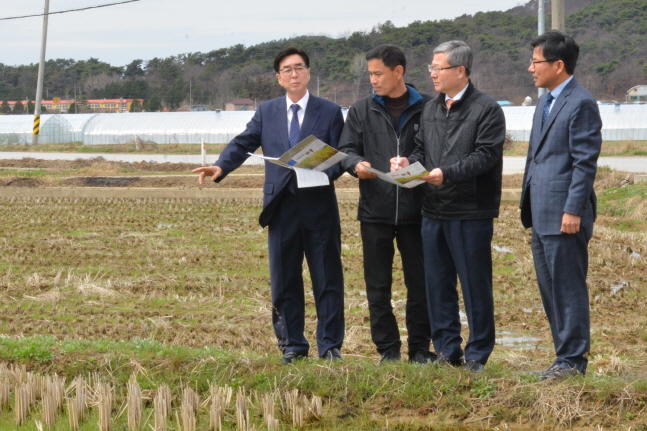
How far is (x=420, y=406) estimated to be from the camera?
4.45 meters

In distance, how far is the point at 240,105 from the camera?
6222cm

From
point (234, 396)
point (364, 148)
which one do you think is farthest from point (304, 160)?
point (234, 396)

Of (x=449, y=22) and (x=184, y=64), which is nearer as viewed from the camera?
(x=449, y=22)

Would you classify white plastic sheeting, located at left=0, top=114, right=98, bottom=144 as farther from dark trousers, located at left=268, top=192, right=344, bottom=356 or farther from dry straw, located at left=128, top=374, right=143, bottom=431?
dry straw, located at left=128, top=374, right=143, bottom=431

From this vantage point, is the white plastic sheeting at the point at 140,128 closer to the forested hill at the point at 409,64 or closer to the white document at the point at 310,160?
the forested hill at the point at 409,64

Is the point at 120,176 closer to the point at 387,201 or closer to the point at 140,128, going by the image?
the point at 387,201

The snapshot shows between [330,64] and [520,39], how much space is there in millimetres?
15317

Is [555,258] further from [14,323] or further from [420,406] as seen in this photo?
[14,323]

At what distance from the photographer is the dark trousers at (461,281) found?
4852 millimetres

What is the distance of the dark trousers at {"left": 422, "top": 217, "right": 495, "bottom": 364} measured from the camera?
4.85 meters

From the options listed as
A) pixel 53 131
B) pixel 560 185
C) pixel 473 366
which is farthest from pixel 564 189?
pixel 53 131

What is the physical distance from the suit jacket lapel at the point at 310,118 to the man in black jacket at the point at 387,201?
0.24 metres

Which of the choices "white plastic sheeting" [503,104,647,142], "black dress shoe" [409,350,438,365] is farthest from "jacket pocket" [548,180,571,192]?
"white plastic sheeting" [503,104,647,142]

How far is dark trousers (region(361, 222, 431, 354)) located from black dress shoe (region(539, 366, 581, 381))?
949 millimetres
